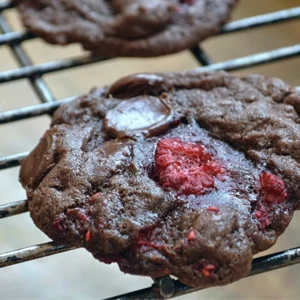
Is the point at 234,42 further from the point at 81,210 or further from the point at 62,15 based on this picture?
the point at 81,210

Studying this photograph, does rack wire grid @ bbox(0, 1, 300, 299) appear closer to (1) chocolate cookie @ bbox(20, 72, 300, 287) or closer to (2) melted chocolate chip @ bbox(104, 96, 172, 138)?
(1) chocolate cookie @ bbox(20, 72, 300, 287)

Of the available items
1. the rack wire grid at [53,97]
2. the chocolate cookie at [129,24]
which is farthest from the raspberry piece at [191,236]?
the chocolate cookie at [129,24]

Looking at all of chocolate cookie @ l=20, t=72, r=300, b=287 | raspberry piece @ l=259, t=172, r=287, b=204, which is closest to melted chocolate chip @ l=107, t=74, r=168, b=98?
chocolate cookie @ l=20, t=72, r=300, b=287

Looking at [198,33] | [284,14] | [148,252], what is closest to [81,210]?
[148,252]

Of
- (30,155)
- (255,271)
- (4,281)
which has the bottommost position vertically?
(4,281)

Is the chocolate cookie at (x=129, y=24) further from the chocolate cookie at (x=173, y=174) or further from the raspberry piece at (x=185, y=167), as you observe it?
the raspberry piece at (x=185, y=167)

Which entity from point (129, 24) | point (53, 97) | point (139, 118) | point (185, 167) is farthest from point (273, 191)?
point (129, 24)
